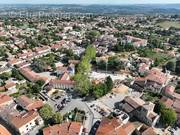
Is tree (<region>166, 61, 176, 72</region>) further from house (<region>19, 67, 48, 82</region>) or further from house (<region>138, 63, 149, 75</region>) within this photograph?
house (<region>19, 67, 48, 82</region>)

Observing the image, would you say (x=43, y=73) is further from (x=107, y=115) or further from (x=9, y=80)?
(x=107, y=115)

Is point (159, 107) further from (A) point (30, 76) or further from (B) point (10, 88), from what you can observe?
(B) point (10, 88)

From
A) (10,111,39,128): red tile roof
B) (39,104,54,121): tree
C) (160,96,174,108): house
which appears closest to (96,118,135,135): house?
(39,104,54,121): tree

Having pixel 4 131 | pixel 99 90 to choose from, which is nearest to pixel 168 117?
pixel 99 90

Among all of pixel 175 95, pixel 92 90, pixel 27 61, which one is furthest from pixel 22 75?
pixel 175 95

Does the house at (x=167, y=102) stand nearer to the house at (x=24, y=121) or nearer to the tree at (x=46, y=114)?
the tree at (x=46, y=114)

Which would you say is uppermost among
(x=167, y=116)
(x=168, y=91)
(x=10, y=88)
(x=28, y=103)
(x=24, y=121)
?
(x=167, y=116)

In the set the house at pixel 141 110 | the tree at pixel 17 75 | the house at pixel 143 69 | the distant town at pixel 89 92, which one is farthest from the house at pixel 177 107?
the tree at pixel 17 75
